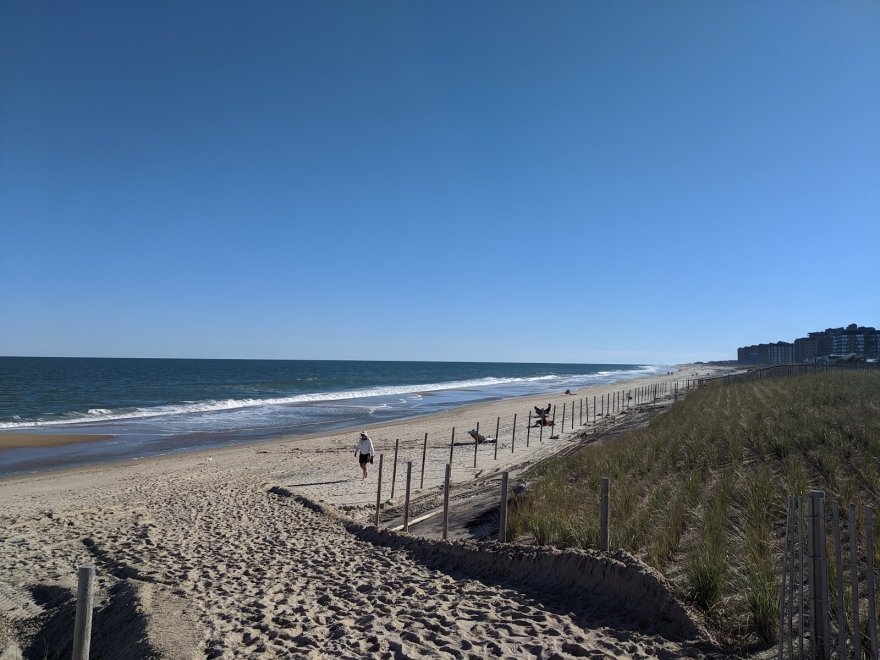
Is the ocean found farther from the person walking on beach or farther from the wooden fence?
the wooden fence

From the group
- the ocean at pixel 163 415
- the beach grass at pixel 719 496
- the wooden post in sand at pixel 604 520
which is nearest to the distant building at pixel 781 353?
the ocean at pixel 163 415

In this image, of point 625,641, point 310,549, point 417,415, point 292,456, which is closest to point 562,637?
point 625,641

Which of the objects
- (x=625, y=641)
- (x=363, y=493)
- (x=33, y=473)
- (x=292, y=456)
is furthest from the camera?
(x=292, y=456)

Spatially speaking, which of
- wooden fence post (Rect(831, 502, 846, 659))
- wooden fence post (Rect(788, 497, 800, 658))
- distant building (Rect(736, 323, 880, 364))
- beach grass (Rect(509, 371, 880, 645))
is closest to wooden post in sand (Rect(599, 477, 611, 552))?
beach grass (Rect(509, 371, 880, 645))

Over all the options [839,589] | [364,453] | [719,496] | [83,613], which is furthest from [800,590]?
[364,453]

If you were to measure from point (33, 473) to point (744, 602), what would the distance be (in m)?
20.8

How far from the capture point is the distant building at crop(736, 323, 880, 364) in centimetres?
10019

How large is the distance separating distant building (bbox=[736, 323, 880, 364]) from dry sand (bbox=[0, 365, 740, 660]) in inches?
3597

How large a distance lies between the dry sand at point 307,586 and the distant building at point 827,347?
91.4m

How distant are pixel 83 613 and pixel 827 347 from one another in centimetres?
13773

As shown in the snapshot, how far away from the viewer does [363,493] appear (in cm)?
1437

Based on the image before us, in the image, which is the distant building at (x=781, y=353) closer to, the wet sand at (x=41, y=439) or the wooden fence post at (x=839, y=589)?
the wet sand at (x=41, y=439)

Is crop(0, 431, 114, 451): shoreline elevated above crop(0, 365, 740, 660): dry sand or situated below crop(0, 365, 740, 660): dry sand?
below

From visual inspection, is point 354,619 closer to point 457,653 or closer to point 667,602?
point 457,653
